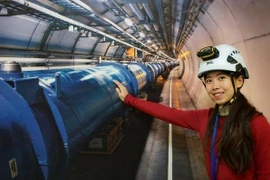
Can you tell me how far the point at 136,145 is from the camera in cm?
649

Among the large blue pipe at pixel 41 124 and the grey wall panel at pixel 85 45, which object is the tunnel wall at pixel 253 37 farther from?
the grey wall panel at pixel 85 45

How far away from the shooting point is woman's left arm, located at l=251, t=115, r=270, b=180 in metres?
1.59

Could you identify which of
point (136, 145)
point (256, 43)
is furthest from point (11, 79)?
point (136, 145)

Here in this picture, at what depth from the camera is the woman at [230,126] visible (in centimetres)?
163

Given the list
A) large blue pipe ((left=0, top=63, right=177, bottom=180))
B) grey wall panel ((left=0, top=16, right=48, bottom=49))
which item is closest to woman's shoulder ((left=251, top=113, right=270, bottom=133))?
large blue pipe ((left=0, top=63, right=177, bottom=180))

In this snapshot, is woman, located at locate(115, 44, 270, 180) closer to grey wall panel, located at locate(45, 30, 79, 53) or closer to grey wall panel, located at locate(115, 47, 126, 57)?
grey wall panel, located at locate(45, 30, 79, 53)

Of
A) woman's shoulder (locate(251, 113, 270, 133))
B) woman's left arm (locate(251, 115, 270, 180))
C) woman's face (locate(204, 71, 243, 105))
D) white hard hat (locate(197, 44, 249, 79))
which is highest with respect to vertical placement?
white hard hat (locate(197, 44, 249, 79))

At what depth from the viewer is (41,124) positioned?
2244 millimetres

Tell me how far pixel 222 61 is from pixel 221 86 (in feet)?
0.57

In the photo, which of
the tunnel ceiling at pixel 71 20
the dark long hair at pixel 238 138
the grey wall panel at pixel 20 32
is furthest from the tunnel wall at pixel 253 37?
the grey wall panel at pixel 20 32

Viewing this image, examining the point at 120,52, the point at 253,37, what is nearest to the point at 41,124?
the point at 253,37

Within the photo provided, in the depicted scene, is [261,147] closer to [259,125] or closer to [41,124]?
[259,125]

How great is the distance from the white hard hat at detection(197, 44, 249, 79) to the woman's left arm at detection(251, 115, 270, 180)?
0.41 meters

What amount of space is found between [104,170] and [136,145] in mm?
1612
